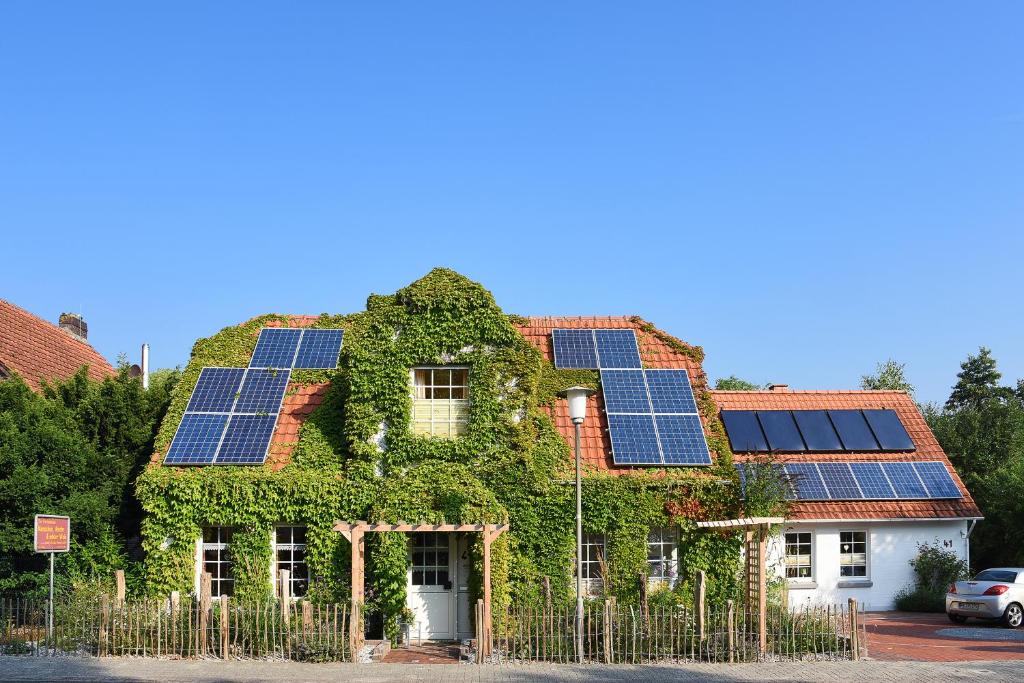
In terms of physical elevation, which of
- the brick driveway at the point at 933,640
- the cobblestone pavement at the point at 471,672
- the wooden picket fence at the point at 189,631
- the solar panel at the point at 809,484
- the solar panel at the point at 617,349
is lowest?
the brick driveway at the point at 933,640

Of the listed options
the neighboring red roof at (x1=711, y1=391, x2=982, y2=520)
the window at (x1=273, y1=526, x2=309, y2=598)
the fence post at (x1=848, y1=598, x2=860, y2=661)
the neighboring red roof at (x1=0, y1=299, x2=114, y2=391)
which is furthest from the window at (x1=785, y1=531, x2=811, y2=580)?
the neighboring red roof at (x1=0, y1=299, x2=114, y2=391)

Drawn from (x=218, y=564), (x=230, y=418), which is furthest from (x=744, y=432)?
(x=218, y=564)

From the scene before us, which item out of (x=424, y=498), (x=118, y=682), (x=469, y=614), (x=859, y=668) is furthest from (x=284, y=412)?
(x=859, y=668)

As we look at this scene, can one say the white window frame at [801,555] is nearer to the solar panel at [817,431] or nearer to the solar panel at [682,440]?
the solar panel at [817,431]

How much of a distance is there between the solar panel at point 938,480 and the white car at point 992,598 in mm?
2696

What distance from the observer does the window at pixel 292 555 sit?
61.1 feet

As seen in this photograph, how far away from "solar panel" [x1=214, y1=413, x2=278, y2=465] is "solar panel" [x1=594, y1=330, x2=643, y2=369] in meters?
7.63

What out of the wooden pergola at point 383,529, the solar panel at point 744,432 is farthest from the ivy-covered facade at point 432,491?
the solar panel at point 744,432

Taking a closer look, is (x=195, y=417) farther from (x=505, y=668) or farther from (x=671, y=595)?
(x=671, y=595)

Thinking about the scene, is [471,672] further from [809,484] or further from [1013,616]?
[1013,616]

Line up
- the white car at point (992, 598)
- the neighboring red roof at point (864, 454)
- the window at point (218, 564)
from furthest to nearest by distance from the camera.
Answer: the neighboring red roof at point (864, 454)
the white car at point (992, 598)
the window at point (218, 564)

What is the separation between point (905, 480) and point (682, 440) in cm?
733

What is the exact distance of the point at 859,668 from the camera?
15.2 metres

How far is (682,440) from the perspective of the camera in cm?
1994
